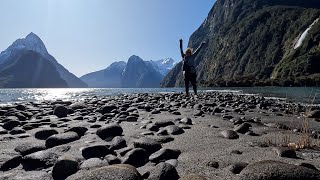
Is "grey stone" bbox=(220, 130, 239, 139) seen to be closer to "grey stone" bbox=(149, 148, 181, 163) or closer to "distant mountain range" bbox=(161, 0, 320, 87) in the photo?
"grey stone" bbox=(149, 148, 181, 163)

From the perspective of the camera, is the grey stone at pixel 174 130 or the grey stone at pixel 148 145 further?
the grey stone at pixel 174 130

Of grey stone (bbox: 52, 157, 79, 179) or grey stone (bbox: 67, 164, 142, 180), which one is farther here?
grey stone (bbox: 52, 157, 79, 179)

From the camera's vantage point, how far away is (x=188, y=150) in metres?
6.49

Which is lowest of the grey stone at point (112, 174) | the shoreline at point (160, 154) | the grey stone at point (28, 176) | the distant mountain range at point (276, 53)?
the grey stone at point (28, 176)

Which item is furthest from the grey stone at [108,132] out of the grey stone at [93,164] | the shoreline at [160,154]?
the grey stone at [93,164]

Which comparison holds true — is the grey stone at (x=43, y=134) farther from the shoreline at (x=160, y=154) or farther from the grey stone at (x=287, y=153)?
the grey stone at (x=287, y=153)

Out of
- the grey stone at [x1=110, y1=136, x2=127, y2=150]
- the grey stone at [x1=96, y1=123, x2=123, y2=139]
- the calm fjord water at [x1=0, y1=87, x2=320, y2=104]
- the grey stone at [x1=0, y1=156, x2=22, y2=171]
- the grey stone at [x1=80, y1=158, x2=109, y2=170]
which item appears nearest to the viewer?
the grey stone at [x1=80, y1=158, x2=109, y2=170]

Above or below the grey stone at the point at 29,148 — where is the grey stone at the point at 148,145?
above

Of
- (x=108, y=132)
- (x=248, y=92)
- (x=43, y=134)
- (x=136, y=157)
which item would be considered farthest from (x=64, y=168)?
(x=248, y=92)

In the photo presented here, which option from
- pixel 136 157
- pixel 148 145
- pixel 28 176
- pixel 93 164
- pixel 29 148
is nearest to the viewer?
pixel 28 176

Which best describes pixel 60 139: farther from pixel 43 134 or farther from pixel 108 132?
pixel 43 134

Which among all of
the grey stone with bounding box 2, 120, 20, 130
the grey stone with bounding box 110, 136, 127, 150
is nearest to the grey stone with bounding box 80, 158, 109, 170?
the grey stone with bounding box 110, 136, 127, 150

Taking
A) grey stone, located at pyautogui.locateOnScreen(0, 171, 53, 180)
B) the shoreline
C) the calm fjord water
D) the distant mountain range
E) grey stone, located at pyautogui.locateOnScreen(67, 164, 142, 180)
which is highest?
the distant mountain range

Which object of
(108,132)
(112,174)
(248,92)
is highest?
(112,174)
